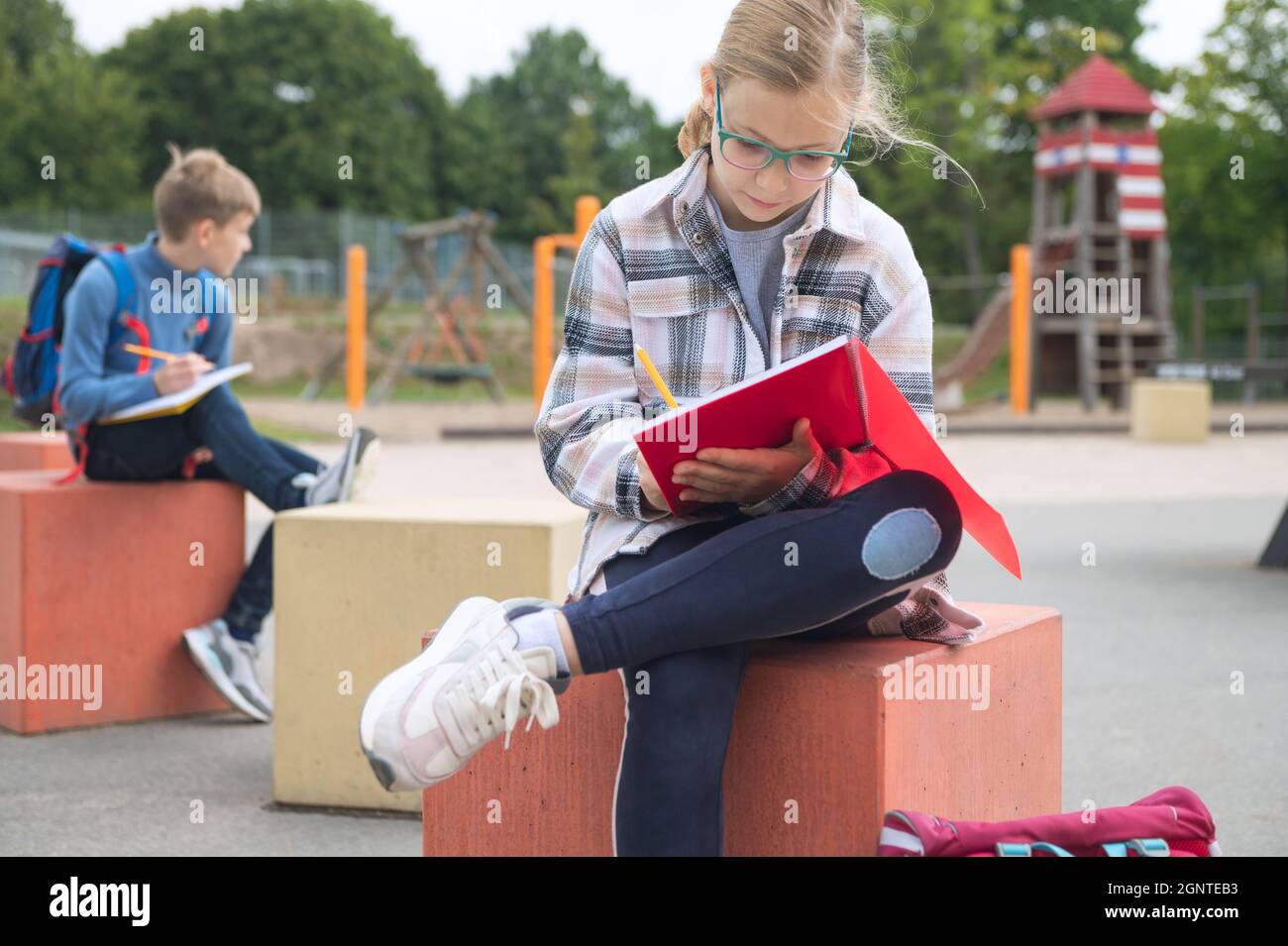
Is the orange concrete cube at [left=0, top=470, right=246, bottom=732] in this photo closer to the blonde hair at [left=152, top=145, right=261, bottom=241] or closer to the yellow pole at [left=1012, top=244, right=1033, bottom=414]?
the blonde hair at [left=152, top=145, right=261, bottom=241]

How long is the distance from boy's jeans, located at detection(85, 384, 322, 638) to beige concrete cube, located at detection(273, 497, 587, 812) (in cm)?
70

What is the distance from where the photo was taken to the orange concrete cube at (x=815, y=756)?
81.4 inches

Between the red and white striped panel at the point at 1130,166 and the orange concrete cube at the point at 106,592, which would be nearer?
the orange concrete cube at the point at 106,592

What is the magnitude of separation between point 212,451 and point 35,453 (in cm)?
210

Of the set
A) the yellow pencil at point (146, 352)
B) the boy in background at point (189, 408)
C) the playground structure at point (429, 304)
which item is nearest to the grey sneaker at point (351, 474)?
the boy in background at point (189, 408)

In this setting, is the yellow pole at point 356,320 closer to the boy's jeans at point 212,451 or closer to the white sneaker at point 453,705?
the boy's jeans at point 212,451

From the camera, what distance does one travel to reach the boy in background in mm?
3959

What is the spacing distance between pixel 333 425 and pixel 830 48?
43.9 feet

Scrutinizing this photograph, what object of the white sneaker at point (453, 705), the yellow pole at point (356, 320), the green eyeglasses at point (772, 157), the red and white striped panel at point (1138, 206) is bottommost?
the white sneaker at point (453, 705)

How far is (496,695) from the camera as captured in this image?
1967 mm

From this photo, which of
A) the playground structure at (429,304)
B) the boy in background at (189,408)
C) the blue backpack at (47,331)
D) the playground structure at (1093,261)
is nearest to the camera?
the boy in background at (189,408)

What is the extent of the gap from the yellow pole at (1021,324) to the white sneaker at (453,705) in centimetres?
1652

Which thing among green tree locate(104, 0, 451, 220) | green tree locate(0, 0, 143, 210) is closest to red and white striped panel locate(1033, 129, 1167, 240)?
green tree locate(0, 0, 143, 210)
